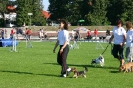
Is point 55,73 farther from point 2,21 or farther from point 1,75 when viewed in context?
point 2,21

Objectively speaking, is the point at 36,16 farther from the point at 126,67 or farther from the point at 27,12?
the point at 126,67

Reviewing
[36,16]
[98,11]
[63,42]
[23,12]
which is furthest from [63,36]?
[36,16]

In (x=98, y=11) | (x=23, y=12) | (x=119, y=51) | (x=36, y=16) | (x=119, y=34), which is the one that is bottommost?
(x=119, y=51)

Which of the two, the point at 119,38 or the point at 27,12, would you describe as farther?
the point at 27,12

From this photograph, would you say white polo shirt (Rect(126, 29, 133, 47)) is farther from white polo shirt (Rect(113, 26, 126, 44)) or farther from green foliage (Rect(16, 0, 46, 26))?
green foliage (Rect(16, 0, 46, 26))

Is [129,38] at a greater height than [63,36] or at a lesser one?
lesser

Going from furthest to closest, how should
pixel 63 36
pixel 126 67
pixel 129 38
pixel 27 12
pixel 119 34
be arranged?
1. pixel 27 12
2. pixel 129 38
3. pixel 119 34
4. pixel 126 67
5. pixel 63 36

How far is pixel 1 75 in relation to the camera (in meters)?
14.5

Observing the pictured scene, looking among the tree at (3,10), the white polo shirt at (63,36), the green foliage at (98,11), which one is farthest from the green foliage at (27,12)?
the white polo shirt at (63,36)

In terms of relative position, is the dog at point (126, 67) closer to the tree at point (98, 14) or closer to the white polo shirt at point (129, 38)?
the white polo shirt at point (129, 38)

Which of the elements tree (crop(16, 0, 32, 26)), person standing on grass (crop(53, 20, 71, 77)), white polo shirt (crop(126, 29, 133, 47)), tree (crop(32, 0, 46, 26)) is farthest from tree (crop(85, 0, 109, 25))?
person standing on grass (crop(53, 20, 71, 77))

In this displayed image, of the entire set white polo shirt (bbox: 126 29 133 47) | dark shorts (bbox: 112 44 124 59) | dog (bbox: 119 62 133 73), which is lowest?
dog (bbox: 119 62 133 73)

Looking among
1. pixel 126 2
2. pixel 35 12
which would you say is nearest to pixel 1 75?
pixel 126 2

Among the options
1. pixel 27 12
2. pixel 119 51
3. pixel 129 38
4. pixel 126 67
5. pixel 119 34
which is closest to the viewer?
pixel 126 67
